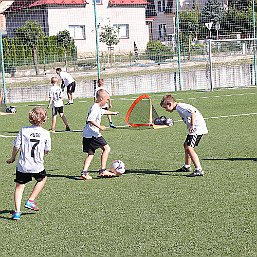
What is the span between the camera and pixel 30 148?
8133 mm

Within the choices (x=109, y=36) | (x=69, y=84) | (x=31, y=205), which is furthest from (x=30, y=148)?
(x=109, y=36)

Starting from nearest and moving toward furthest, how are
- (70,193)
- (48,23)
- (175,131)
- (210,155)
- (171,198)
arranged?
(171,198)
(70,193)
(210,155)
(175,131)
(48,23)

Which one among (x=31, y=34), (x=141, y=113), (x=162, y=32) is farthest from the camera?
(x=162, y=32)

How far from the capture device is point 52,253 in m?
6.61

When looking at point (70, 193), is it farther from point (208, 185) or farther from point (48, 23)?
point (48, 23)

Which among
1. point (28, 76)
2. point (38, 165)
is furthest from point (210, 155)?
point (28, 76)

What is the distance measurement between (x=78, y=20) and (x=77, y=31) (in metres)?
1.16

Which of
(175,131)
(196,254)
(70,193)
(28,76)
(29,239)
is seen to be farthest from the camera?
(28,76)

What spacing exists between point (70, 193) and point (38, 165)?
146cm

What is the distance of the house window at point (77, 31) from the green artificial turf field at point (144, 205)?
17216mm

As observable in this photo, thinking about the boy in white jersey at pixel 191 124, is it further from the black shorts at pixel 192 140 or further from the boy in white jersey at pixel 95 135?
the boy in white jersey at pixel 95 135

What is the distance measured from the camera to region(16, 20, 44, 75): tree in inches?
1219

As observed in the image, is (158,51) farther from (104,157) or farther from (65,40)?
(104,157)

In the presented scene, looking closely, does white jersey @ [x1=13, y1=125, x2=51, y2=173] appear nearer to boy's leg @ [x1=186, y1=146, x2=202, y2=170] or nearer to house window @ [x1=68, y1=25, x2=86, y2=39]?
Answer: boy's leg @ [x1=186, y1=146, x2=202, y2=170]
